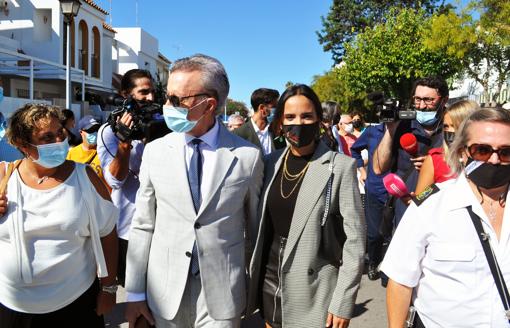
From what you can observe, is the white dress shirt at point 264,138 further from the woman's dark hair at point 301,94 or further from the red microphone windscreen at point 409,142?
the woman's dark hair at point 301,94

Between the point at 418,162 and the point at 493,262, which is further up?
the point at 418,162

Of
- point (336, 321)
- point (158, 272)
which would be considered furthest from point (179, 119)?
point (336, 321)

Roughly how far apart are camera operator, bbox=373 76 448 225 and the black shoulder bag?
1.75 metres

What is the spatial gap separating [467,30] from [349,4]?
2568 centimetres

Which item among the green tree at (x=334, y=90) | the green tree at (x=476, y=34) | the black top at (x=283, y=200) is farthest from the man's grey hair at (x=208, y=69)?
the green tree at (x=334, y=90)

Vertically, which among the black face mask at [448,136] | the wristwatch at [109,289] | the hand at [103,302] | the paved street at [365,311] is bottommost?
the paved street at [365,311]

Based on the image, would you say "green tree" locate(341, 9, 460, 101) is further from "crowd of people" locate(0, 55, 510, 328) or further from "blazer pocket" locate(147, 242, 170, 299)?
"blazer pocket" locate(147, 242, 170, 299)

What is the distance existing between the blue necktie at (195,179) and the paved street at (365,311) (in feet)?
7.11

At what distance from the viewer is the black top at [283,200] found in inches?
100.0

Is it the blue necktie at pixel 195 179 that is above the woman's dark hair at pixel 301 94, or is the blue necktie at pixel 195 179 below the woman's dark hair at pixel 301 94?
below

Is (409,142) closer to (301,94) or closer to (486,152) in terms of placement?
(301,94)

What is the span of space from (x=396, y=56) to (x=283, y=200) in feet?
91.7

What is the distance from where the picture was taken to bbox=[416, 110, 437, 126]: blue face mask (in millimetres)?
4148

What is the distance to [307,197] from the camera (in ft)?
8.13
